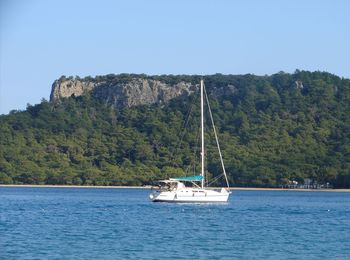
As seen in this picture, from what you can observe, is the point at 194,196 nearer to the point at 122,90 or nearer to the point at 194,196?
the point at 194,196

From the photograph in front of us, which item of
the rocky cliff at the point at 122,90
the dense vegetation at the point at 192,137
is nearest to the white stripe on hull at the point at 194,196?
the dense vegetation at the point at 192,137

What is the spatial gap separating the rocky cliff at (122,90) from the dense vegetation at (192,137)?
4.29 m

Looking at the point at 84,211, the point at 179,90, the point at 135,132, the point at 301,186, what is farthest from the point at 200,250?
the point at 179,90

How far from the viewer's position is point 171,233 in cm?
4612

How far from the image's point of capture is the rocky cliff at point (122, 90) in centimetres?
17950

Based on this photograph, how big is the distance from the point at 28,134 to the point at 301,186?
45.7 metres

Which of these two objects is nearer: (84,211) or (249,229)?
(249,229)

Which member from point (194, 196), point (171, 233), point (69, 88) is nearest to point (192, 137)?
point (69, 88)

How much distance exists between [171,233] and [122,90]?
137775 mm

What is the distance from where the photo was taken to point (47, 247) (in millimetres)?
38906

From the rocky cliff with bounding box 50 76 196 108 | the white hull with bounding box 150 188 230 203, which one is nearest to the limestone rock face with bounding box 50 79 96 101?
the rocky cliff with bounding box 50 76 196 108

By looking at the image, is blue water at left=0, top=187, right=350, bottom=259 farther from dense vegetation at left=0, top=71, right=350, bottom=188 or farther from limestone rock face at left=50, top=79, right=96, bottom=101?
limestone rock face at left=50, top=79, right=96, bottom=101

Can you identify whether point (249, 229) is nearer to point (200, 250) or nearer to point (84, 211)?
point (200, 250)

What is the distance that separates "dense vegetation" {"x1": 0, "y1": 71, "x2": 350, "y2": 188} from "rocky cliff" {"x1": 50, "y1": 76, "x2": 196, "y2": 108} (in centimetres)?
429
